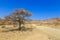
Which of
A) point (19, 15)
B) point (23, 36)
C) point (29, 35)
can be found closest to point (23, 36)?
point (23, 36)

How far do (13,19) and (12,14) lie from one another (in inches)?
49.0

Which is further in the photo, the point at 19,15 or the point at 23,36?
the point at 19,15

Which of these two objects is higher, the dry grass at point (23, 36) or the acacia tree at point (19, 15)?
the acacia tree at point (19, 15)

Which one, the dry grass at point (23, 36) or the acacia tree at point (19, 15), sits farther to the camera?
the acacia tree at point (19, 15)

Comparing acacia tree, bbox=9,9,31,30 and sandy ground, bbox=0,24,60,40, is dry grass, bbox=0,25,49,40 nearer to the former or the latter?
sandy ground, bbox=0,24,60,40

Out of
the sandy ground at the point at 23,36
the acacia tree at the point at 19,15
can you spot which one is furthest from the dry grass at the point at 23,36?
the acacia tree at the point at 19,15

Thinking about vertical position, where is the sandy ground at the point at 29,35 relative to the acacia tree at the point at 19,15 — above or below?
below

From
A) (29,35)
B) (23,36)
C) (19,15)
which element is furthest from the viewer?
(19,15)

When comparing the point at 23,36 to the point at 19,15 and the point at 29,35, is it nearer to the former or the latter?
the point at 29,35

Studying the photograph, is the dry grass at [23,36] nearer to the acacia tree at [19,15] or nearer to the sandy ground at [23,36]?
the sandy ground at [23,36]

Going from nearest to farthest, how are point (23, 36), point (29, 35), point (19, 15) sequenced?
point (23, 36) < point (29, 35) < point (19, 15)

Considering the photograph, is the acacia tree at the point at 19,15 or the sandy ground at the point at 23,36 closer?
the sandy ground at the point at 23,36

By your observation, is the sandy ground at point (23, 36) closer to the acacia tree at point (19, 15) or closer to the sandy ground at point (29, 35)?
the sandy ground at point (29, 35)

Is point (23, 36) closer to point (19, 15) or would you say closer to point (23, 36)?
point (23, 36)
